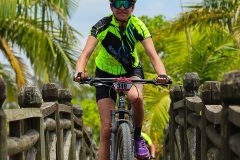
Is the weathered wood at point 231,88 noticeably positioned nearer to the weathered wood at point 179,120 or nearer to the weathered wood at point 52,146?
the weathered wood at point 52,146

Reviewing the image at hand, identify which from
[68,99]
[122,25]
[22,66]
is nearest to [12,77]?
[22,66]

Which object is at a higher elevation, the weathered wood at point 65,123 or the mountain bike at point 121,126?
the mountain bike at point 121,126

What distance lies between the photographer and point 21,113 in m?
5.34

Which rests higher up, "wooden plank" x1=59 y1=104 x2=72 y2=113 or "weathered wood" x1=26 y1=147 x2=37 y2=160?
"wooden plank" x1=59 y1=104 x2=72 y2=113

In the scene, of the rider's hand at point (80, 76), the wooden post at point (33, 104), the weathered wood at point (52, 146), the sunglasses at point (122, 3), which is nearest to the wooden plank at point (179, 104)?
the weathered wood at point (52, 146)

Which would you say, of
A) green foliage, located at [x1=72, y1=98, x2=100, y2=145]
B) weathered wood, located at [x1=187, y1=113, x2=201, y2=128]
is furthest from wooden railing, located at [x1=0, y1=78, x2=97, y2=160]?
green foliage, located at [x1=72, y1=98, x2=100, y2=145]

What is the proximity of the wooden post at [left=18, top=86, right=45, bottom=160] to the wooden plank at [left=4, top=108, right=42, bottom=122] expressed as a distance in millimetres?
71

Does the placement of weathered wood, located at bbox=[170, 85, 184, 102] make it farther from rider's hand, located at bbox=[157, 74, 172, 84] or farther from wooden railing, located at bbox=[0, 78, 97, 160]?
rider's hand, located at bbox=[157, 74, 172, 84]

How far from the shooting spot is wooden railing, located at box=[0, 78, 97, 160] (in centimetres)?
490

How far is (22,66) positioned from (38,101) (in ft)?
43.4

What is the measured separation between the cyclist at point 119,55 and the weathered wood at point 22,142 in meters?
0.83

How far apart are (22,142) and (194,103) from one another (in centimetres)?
213

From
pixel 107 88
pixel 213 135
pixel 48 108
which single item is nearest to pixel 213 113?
pixel 213 135

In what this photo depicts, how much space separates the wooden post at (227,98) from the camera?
4.16 m
